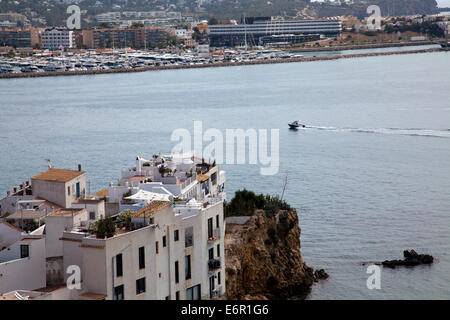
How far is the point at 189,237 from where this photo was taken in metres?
6.67

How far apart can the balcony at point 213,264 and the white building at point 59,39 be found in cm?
7609

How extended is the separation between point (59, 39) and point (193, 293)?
7767 cm

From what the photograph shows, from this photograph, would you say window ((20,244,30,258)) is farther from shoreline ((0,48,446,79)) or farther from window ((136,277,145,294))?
shoreline ((0,48,446,79))

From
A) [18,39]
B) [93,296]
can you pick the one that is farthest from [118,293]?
[18,39]

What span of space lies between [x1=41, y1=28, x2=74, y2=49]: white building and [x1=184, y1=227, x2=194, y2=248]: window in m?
76.3

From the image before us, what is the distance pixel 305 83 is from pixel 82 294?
4191 cm

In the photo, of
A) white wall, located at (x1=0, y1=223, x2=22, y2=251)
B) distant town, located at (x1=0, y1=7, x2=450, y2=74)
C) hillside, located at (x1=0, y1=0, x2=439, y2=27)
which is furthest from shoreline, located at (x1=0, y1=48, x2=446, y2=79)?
white wall, located at (x1=0, y1=223, x2=22, y2=251)

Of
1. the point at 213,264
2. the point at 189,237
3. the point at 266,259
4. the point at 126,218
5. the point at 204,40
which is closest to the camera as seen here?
the point at 126,218

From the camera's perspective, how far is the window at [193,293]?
6.57 meters

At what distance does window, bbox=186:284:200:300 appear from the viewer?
A: 657 centimetres

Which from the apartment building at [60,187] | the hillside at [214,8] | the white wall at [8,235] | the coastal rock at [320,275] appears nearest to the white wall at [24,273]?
the white wall at [8,235]

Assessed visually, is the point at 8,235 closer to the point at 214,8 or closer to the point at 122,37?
the point at 122,37

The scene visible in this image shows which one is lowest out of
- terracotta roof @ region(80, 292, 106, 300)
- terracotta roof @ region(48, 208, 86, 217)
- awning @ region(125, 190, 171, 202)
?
terracotta roof @ region(80, 292, 106, 300)
